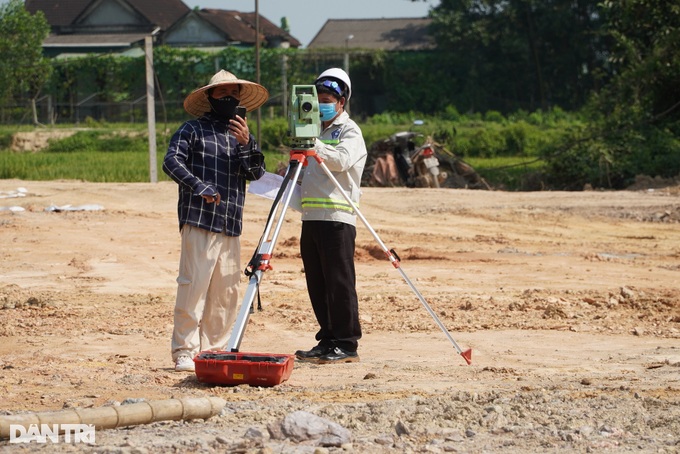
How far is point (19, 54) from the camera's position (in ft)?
117

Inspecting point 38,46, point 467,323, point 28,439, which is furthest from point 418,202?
point 38,46

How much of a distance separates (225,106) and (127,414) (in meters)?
2.38

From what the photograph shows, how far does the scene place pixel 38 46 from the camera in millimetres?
36875

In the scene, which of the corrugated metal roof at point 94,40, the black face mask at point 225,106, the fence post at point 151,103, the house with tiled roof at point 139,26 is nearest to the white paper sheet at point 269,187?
the black face mask at point 225,106

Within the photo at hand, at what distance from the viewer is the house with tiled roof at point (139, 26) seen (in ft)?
171

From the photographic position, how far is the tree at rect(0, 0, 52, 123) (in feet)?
115

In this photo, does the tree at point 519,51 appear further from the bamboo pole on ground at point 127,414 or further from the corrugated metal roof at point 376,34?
the bamboo pole on ground at point 127,414

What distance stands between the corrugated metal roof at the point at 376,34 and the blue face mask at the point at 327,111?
46140 millimetres

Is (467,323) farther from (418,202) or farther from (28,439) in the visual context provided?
(418,202)

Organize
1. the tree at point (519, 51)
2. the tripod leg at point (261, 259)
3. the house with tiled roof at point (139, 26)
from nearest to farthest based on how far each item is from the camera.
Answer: the tripod leg at point (261, 259) < the tree at point (519, 51) < the house with tiled roof at point (139, 26)

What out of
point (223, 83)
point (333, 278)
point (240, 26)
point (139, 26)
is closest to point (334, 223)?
point (333, 278)

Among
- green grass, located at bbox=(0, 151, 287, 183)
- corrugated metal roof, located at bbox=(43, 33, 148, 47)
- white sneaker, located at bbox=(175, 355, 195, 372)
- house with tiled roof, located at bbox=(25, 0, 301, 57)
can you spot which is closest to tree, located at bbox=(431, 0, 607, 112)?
house with tiled roof, located at bbox=(25, 0, 301, 57)

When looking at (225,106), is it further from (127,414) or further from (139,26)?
(139,26)

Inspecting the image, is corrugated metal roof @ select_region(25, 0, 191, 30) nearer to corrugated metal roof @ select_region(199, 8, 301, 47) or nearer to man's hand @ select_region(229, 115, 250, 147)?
corrugated metal roof @ select_region(199, 8, 301, 47)
